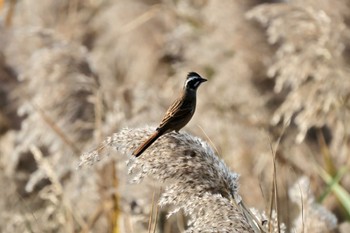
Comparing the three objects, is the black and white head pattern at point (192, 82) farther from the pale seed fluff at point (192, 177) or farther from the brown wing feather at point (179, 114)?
the pale seed fluff at point (192, 177)

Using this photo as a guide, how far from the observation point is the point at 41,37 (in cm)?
528

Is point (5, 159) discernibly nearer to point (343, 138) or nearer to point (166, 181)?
point (343, 138)

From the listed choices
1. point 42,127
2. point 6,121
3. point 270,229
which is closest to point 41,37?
point 42,127

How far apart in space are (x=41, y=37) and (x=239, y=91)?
1.43 m

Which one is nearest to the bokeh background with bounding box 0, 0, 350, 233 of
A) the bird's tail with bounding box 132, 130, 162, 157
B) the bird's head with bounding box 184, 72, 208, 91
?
the bird's head with bounding box 184, 72, 208, 91

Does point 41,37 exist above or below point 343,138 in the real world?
above

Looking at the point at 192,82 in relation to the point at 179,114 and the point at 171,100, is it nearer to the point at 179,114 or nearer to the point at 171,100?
the point at 179,114

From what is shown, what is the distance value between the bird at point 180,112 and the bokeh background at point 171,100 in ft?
2.05

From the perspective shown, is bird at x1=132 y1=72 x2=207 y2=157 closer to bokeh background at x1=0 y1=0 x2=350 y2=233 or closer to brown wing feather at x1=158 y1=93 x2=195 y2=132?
brown wing feather at x1=158 y1=93 x2=195 y2=132

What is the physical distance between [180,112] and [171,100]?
2990 mm

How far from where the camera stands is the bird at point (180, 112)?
2.48 metres

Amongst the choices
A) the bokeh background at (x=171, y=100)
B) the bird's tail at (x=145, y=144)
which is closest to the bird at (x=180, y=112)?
the bird's tail at (x=145, y=144)

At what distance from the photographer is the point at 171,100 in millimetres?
5930

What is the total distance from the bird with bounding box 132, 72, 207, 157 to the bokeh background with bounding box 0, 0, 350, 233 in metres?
0.62
